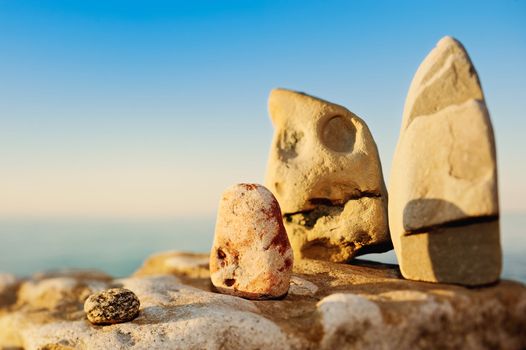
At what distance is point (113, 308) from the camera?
6.52m

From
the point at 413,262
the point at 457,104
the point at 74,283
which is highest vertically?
the point at 457,104

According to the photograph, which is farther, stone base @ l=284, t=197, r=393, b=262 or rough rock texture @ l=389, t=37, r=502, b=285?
stone base @ l=284, t=197, r=393, b=262

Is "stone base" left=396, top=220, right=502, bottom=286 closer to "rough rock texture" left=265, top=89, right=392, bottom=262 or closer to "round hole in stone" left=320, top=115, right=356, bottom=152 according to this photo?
"rough rock texture" left=265, top=89, right=392, bottom=262

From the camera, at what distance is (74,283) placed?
474 inches

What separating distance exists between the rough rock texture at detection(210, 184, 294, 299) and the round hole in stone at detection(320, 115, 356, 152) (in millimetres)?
2577

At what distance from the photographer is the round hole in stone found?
9.05m

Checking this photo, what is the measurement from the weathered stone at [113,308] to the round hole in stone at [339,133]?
4.98 meters

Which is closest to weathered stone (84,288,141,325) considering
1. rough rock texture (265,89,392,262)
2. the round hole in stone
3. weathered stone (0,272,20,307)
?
rough rock texture (265,89,392,262)

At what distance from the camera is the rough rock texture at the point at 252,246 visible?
22.5 feet

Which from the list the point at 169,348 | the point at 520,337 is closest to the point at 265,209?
the point at 169,348

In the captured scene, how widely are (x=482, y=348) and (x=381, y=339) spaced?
4.93 feet

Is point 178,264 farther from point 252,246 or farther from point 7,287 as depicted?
point 252,246

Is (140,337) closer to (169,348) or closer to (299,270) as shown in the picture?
(169,348)

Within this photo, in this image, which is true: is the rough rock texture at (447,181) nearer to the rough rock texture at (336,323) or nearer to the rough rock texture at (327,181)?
the rough rock texture at (336,323)
